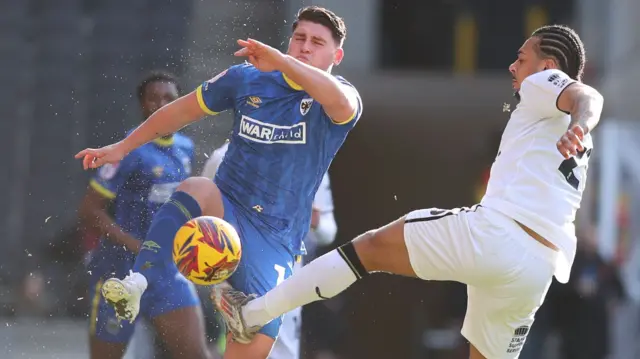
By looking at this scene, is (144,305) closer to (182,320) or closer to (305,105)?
(182,320)

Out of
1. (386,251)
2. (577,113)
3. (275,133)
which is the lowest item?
(386,251)

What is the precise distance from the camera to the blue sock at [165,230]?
19.5 feet

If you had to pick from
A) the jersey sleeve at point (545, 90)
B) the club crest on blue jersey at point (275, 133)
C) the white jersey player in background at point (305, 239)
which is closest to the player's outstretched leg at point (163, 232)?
the club crest on blue jersey at point (275, 133)

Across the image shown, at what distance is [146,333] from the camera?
23.9 ft

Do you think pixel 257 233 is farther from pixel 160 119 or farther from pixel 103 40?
pixel 103 40

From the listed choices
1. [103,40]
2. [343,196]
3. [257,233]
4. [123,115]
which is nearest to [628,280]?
[343,196]

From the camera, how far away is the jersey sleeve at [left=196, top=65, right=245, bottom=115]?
240 inches

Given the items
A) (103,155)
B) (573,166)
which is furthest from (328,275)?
(103,155)

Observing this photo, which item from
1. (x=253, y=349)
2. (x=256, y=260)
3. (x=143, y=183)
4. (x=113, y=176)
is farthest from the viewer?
(x=113, y=176)

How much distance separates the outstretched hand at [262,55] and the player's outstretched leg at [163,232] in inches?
30.4

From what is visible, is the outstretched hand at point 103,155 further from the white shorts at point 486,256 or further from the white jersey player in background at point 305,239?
the white shorts at point 486,256

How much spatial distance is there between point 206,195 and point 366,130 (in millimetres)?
8529

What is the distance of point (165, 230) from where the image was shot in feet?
19.6

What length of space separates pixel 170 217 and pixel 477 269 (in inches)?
60.9
